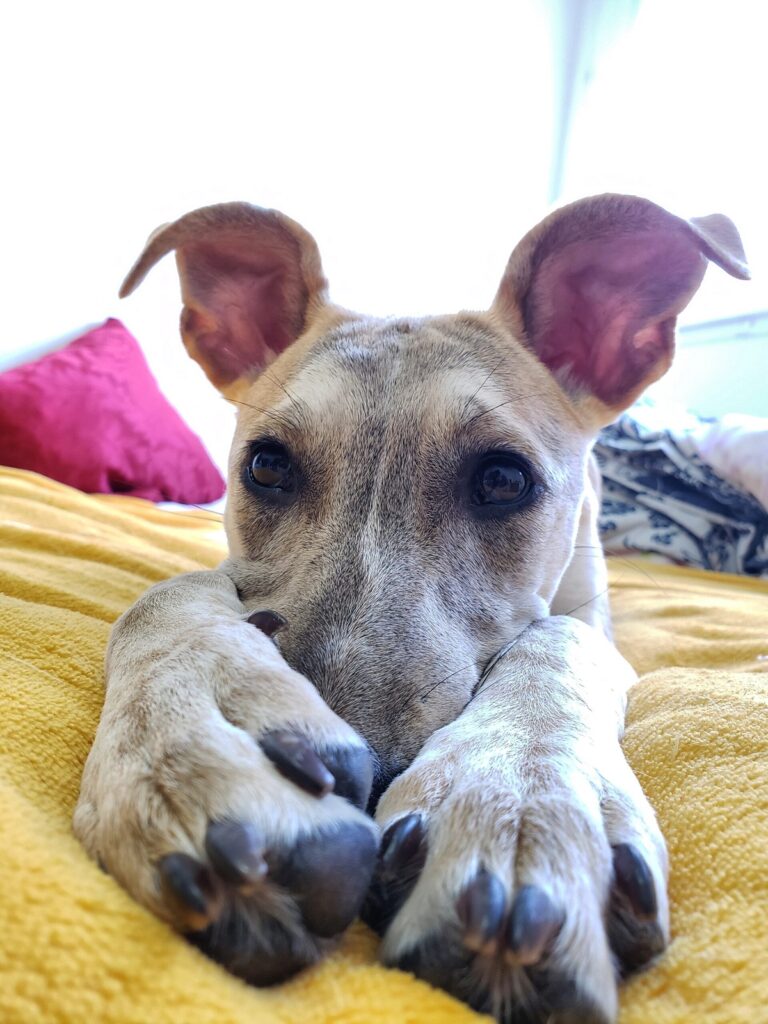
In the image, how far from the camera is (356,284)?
798cm

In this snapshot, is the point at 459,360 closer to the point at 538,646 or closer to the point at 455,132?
the point at 538,646

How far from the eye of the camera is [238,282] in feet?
7.95

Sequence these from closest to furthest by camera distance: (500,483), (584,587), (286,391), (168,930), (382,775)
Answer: (168,930), (382,775), (500,483), (286,391), (584,587)

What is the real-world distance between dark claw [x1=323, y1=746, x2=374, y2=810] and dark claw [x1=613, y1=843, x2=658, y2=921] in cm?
32

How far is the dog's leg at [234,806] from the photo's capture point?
2.35 ft

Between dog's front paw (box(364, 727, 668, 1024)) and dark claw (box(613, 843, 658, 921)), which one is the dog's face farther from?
dark claw (box(613, 843, 658, 921))

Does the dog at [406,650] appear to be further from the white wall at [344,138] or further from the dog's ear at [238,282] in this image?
the white wall at [344,138]

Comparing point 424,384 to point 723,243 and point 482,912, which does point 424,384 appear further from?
point 482,912

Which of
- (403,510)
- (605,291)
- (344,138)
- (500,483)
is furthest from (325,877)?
(344,138)

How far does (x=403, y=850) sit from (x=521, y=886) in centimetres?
16

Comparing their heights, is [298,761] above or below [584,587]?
above

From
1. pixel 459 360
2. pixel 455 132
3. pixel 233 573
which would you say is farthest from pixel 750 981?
pixel 455 132

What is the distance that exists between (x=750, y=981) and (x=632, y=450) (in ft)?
11.9

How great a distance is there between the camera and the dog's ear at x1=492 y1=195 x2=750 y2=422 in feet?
6.38
